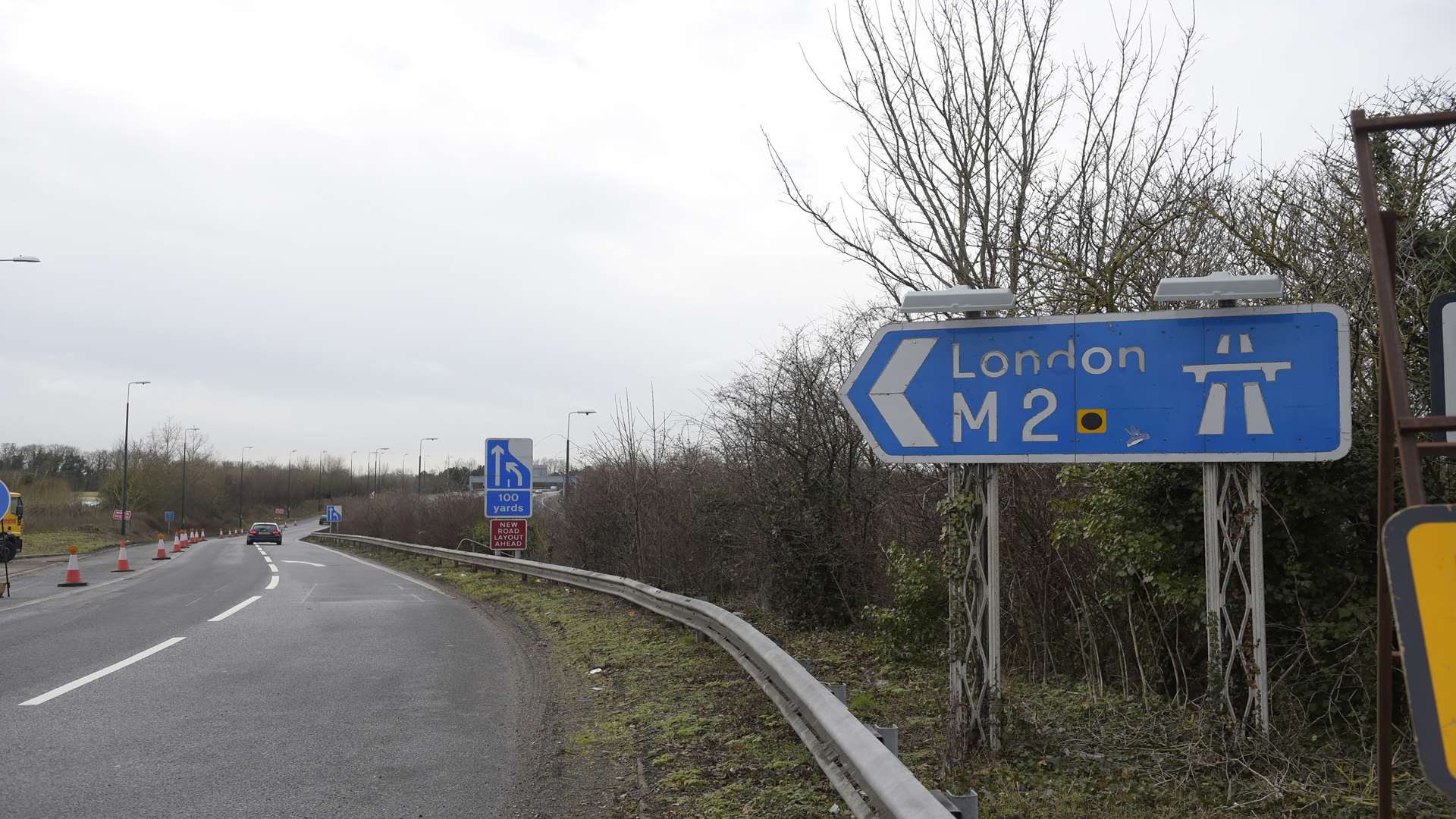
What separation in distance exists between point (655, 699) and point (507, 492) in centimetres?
1269

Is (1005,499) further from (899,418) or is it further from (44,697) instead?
(44,697)

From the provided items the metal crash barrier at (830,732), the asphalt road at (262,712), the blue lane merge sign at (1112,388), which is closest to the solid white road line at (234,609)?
the asphalt road at (262,712)

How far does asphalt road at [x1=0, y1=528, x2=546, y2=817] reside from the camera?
5.53 metres

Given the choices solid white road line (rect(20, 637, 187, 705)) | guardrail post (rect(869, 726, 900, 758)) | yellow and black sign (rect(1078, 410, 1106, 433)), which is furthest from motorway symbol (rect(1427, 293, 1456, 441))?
solid white road line (rect(20, 637, 187, 705))

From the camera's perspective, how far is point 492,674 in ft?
31.6

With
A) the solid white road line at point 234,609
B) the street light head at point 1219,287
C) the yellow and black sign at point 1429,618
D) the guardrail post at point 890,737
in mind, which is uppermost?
the street light head at point 1219,287

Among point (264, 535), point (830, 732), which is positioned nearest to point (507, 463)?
point (830, 732)

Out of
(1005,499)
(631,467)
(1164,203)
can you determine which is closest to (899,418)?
(1005,499)

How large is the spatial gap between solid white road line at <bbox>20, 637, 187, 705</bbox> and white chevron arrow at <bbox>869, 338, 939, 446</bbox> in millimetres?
6906

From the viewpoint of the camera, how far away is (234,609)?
1570cm

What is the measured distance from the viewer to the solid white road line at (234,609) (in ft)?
46.8

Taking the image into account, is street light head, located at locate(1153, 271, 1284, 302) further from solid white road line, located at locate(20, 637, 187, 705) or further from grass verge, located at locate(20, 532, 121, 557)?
grass verge, located at locate(20, 532, 121, 557)

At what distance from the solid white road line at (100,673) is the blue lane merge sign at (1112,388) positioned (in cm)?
688

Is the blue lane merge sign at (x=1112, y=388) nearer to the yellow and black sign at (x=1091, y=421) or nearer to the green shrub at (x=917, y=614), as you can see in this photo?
the yellow and black sign at (x=1091, y=421)
